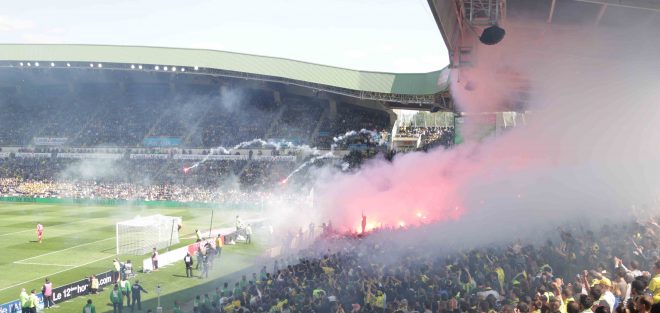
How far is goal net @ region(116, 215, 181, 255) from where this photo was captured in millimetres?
26469

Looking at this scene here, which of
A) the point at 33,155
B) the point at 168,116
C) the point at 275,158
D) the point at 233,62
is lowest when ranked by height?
the point at 275,158

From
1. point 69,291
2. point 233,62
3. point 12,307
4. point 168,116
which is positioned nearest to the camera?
point 12,307

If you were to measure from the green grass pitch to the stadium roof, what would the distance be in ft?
49.6

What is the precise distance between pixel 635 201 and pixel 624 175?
1467 mm

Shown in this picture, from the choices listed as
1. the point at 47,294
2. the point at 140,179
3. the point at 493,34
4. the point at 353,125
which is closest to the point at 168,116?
the point at 140,179

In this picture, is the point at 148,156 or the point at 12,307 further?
the point at 148,156

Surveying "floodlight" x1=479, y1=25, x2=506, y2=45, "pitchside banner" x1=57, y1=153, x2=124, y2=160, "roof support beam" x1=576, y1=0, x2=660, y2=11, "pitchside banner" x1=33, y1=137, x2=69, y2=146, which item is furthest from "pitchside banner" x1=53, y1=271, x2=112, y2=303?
"pitchside banner" x1=33, y1=137, x2=69, y2=146

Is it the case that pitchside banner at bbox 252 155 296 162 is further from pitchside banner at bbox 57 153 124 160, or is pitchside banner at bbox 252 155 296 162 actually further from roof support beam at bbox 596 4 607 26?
roof support beam at bbox 596 4 607 26

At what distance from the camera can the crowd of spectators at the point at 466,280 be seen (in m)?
9.66

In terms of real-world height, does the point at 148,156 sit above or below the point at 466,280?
above

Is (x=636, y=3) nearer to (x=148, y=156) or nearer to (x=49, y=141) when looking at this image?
(x=148, y=156)

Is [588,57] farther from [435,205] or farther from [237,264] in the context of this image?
[237,264]

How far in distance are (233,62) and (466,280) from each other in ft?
147

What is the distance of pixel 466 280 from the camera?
12539mm
